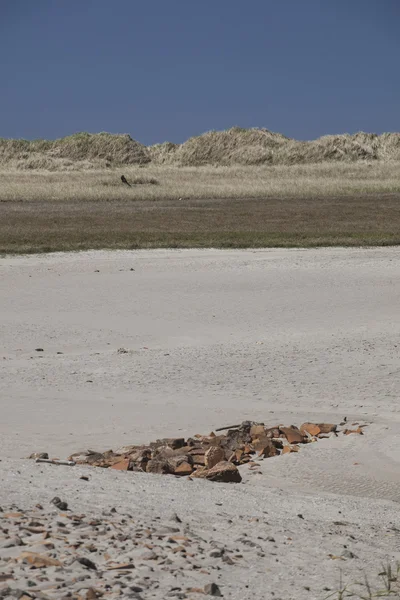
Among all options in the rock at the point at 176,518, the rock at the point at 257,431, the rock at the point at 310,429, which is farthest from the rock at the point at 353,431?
the rock at the point at 176,518

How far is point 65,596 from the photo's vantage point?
3836 mm

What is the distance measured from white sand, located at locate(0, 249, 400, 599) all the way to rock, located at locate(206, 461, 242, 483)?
105 millimetres

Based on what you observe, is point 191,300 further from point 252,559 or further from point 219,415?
point 252,559

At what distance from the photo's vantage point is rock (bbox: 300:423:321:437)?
7766mm

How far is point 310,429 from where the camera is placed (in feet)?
25.6

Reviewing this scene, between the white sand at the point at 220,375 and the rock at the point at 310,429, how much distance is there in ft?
0.87

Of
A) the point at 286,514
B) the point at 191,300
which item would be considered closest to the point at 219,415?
the point at 286,514

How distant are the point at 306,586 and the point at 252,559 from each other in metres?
0.34

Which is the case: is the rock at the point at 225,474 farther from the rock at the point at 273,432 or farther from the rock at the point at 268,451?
the rock at the point at 273,432

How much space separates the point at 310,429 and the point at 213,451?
4.13ft

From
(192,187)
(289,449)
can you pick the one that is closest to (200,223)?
(192,187)

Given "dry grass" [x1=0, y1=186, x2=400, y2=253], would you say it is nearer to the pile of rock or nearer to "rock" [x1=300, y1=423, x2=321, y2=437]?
"rock" [x1=300, y1=423, x2=321, y2=437]

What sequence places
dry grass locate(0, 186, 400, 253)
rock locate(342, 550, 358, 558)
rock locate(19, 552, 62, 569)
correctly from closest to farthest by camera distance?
rock locate(19, 552, 62, 569), rock locate(342, 550, 358, 558), dry grass locate(0, 186, 400, 253)

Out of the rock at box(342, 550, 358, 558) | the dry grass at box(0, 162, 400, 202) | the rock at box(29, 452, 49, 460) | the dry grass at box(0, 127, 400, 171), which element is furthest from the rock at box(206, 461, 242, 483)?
the dry grass at box(0, 127, 400, 171)
